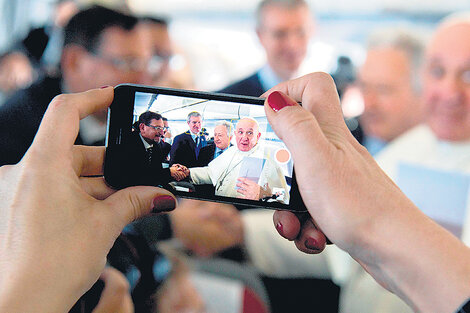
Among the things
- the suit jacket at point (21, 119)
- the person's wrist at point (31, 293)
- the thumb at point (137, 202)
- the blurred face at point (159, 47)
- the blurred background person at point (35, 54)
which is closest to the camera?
the person's wrist at point (31, 293)

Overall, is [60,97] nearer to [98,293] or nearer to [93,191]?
[93,191]

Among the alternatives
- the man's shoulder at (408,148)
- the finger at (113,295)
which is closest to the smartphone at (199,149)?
the finger at (113,295)

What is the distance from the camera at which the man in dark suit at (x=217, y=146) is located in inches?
26.6

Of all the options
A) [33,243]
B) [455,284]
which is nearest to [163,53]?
[33,243]

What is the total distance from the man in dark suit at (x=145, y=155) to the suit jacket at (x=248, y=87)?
3.45 feet

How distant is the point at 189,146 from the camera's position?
68 centimetres

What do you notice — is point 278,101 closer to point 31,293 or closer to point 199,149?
point 199,149

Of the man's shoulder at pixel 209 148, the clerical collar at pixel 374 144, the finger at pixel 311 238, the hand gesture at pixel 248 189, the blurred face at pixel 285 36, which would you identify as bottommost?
the clerical collar at pixel 374 144

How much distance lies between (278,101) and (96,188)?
0.29 m

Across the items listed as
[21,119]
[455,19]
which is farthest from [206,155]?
[455,19]

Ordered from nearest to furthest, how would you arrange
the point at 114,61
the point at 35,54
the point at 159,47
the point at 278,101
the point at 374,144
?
the point at 278,101 < the point at 114,61 < the point at 374,144 < the point at 159,47 < the point at 35,54

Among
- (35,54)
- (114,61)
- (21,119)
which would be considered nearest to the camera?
(21,119)

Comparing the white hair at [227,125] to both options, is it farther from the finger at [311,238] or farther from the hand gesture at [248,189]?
the finger at [311,238]

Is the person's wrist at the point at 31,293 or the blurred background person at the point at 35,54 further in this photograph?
the blurred background person at the point at 35,54
